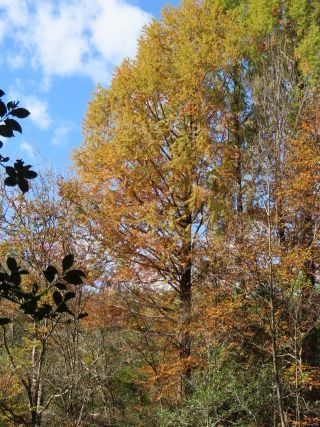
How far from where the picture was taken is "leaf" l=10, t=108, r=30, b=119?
1.74 m

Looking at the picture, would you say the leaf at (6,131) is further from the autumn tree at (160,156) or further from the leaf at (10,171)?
the autumn tree at (160,156)

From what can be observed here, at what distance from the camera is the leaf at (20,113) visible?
5.70 ft

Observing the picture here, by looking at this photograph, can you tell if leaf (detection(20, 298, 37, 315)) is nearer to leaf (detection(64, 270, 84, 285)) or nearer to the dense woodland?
leaf (detection(64, 270, 84, 285))

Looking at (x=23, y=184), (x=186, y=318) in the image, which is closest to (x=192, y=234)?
(x=186, y=318)

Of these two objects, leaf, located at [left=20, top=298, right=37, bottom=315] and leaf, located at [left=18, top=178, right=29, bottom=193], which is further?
leaf, located at [left=18, top=178, right=29, bottom=193]

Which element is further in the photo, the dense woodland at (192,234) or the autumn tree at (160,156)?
the autumn tree at (160,156)

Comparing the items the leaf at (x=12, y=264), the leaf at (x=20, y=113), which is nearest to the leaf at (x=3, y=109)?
the leaf at (x=20, y=113)

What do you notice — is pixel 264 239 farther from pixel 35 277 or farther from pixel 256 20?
pixel 256 20

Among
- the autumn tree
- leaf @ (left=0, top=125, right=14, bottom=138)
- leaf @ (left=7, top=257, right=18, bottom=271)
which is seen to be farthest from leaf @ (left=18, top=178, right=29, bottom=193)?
the autumn tree

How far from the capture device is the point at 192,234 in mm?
8547

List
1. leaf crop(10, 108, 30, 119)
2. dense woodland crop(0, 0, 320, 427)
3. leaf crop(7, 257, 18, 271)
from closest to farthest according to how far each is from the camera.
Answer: leaf crop(7, 257, 18, 271)
leaf crop(10, 108, 30, 119)
dense woodland crop(0, 0, 320, 427)

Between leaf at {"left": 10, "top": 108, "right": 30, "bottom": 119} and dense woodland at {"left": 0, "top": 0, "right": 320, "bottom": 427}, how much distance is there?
4.76 metres

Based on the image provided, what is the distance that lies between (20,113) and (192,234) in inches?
274

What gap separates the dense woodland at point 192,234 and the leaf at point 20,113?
4756 mm
